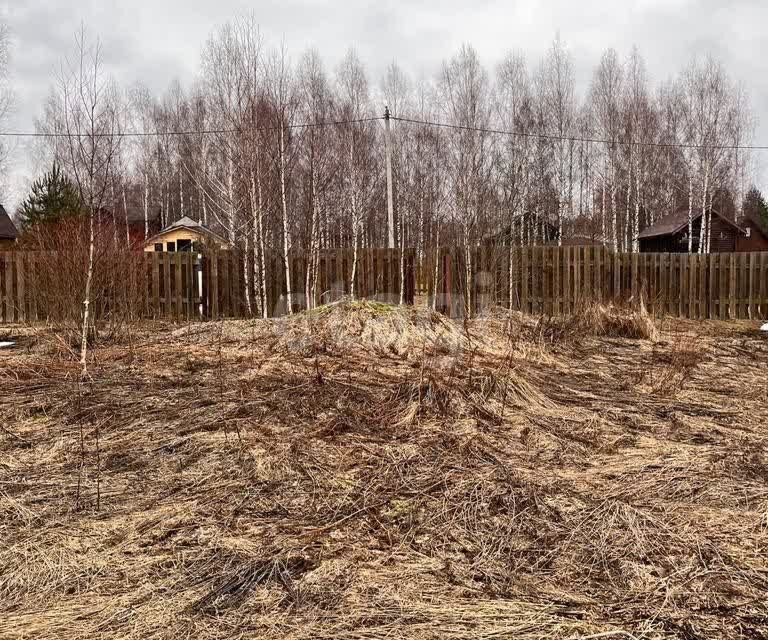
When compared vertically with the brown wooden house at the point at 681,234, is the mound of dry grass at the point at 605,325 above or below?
below

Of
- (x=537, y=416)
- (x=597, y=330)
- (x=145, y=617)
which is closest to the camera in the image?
(x=145, y=617)

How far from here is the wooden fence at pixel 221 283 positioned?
11047mm

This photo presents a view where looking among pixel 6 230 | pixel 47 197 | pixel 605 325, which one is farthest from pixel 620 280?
pixel 6 230

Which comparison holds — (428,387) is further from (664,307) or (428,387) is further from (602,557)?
(664,307)

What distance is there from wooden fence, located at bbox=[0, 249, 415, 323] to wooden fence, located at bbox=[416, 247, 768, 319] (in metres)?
1.85

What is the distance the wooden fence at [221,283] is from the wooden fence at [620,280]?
72.8 inches

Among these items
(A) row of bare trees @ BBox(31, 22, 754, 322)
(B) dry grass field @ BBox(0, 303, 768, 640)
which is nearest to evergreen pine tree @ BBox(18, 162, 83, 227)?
(A) row of bare trees @ BBox(31, 22, 754, 322)

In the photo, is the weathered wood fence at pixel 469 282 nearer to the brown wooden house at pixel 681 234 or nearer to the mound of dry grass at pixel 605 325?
the mound of dry grass at pixel 605 325

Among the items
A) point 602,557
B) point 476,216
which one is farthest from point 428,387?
point 476,216

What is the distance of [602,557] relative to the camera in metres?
2.08

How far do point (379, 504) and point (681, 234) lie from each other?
1036 inches

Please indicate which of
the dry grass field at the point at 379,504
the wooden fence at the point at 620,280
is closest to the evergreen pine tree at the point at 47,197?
the wooden fence at the point at 620,280

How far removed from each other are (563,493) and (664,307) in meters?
11.0

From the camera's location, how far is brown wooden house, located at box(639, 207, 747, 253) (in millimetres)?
24253
